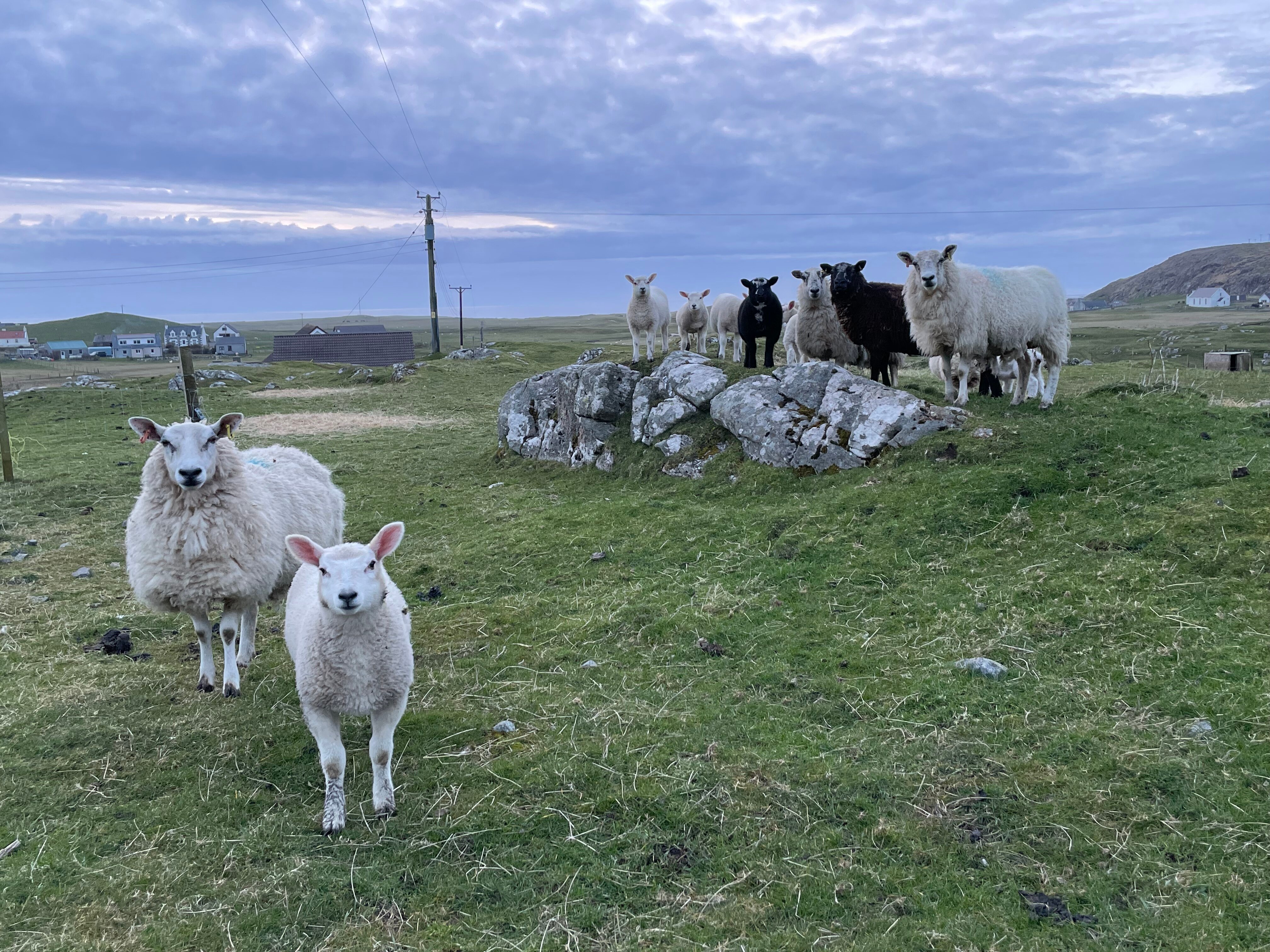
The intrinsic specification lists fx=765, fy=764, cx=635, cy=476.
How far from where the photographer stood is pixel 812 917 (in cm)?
390

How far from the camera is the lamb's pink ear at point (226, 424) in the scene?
7.59 metres

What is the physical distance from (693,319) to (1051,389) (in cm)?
884

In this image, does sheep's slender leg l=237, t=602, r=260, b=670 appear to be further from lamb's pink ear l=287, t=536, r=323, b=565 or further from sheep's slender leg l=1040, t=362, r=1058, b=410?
sheep's slender leg l=1040, t=362, r=1058, b=410

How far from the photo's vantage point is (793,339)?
16.1 m

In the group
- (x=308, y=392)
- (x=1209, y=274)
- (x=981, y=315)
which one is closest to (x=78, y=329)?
(x=308, y=392)

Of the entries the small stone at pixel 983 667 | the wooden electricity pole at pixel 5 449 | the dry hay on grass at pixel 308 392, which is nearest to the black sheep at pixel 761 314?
the small stone at pixel 983 667

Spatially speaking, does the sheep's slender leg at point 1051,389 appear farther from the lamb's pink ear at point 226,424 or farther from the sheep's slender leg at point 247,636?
the sheep's slender leg at point 247,636

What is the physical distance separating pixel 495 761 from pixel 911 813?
110 inches

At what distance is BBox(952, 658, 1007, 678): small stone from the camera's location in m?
6.14

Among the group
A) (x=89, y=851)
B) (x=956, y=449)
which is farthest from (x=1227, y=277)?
(x=89, y=851)

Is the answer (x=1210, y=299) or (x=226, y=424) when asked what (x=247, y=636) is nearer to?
(x=226, y=424)

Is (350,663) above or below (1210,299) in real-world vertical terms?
below

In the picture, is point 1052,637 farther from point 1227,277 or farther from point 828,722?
point 1227,277

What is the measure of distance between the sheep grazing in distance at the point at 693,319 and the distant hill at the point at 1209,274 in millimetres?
171569
